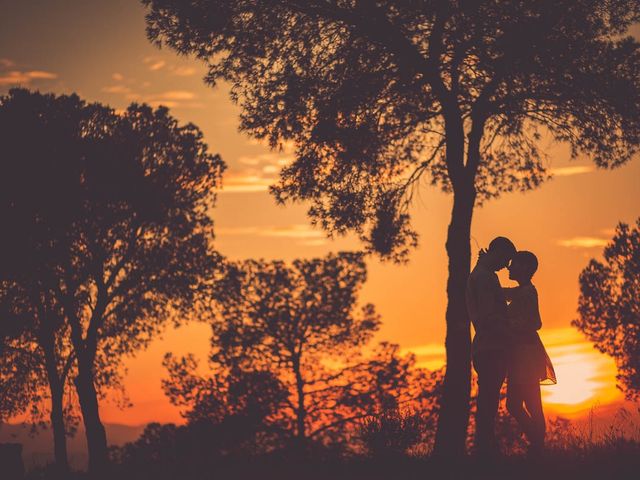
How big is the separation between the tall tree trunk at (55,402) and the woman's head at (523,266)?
24516 millimetres

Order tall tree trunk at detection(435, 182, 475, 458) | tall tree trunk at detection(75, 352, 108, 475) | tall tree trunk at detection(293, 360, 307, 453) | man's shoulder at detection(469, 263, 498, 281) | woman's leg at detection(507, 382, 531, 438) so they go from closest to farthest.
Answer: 1. man's shoulder at detection(469, 263, 498, 281)
2. woman's leg at detection(507, 382, 531, 438)
3. tall tree trunk at detection(435, 182, 475, 458)
4. tall tree trunk at detection(75, 352, 108, 475)
5. tall tree trunk at detection(293, 360, 307, 453)

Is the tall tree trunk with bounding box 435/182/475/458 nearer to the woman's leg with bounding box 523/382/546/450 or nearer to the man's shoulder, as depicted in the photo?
the woman's leg with bounding box 523/382/546/450

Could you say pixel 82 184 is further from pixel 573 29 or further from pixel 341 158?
pixel 573 29

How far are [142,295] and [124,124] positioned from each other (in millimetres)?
6702

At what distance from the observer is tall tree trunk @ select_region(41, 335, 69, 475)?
1233 inches

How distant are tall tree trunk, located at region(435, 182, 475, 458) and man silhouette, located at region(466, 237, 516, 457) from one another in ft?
16.3

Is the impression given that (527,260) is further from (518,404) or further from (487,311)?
(518,404)

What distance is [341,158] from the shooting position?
60.4 feet

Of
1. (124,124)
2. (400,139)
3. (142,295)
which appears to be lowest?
(142,295)

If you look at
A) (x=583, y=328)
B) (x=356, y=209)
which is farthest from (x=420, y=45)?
(x=583, y=328)

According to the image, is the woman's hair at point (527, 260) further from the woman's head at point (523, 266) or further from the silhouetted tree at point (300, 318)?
the silhouetted tree at point (300, 318)

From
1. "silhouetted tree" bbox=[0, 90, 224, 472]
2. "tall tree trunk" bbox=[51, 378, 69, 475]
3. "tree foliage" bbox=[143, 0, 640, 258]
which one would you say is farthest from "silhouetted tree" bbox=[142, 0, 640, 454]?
"tall tree trunk" bbox=[51, 378, 69, 475]

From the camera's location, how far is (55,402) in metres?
31.9

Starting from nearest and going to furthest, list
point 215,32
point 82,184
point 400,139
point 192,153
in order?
1. point 215,32
2. point 400,139
3. point 82,184
4. point 192,153
